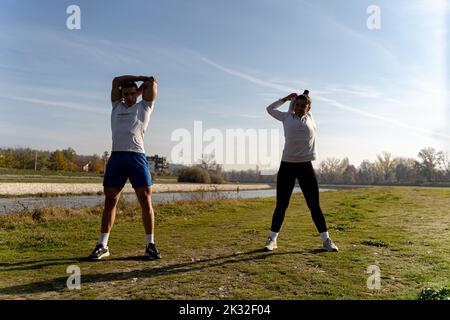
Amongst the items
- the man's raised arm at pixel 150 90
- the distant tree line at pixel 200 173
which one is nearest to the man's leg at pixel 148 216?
the man's raised arm at pixel 150 90

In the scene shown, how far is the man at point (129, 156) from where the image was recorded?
14.2 ft

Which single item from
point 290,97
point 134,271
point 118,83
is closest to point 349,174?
point 290,97

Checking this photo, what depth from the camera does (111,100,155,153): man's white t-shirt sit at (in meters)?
4.33

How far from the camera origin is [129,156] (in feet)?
14.1

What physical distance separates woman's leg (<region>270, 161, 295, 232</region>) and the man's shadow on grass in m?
0.52

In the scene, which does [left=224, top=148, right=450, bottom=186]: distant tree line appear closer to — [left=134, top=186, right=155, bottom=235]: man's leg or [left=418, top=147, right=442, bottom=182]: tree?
[left=418, top=147, right=442, bottom=182]: tree

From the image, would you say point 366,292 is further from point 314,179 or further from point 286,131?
point 286,131

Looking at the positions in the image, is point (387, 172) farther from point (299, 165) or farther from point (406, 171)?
point (299, 165)

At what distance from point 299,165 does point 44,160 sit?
6850cm

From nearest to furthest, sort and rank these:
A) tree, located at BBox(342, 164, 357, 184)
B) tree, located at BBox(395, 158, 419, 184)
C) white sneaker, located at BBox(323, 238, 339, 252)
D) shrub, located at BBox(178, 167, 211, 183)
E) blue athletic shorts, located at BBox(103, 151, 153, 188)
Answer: blue athletic shorts, located at BBox(103, 151, 153, 188), white sneaker, located at BBox(323, 238, 339, 252), shrub, located at BBox(178, 167, 211, 183), tree, located at BBox(395, 158, 419, 184), tree, located at BBox(342, 164, 357, 184)

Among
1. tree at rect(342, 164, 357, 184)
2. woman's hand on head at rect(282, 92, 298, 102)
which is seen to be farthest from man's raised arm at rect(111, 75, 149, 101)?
tree at rect(342, 164, 357, 184)

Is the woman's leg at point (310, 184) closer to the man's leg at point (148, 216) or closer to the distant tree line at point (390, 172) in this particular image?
the man's leg at point (148, 216)

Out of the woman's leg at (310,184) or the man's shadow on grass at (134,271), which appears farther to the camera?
the woman's leg at (310,184)

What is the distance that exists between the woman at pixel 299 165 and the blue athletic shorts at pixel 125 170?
77.2 inches
